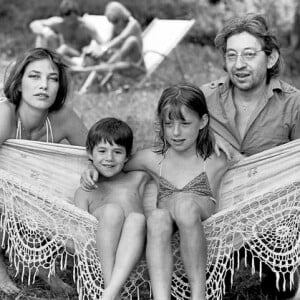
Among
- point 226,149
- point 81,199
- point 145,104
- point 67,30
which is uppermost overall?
point 67,30

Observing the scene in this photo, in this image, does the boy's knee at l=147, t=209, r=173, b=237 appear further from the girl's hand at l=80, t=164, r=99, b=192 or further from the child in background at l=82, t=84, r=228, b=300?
the girl's hand at l=80, t=164, r=99, b=192

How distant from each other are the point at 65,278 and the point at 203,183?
81 cm

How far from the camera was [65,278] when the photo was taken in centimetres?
328

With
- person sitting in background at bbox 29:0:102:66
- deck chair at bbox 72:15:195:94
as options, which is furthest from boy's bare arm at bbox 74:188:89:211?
person sitting in background at bbox 29:0:102:66

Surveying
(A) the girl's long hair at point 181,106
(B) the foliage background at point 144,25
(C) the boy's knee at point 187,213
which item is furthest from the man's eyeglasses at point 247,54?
(B) the foliage background at point 144,25

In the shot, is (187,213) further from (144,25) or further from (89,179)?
(144,25)

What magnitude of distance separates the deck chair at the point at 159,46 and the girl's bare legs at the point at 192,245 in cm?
460

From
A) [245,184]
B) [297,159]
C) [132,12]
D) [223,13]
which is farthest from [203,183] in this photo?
[132,12]

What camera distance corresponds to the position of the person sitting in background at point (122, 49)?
7270 millimetres

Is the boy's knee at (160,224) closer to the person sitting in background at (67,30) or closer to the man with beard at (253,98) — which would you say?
the man with beard at (253,98)

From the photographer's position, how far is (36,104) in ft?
9.89

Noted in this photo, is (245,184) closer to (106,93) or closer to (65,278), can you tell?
(65,278)

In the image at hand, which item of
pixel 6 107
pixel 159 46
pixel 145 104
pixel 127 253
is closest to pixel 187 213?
pixel 127 253

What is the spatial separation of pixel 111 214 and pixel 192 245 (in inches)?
11.5
